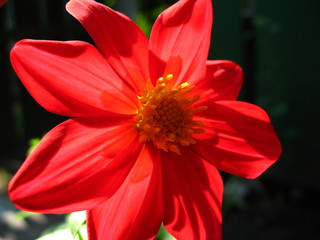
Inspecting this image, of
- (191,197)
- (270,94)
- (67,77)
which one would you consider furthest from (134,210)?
(270,94)

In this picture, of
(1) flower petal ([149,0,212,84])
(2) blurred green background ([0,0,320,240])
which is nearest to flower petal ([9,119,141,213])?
(1) flower petal ([149,0,212,84])

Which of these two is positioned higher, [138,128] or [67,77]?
[67,77]

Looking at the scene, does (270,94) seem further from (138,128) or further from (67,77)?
(67,77)

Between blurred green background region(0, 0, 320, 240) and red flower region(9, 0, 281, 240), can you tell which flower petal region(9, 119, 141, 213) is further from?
blurred green background region(0, 0, 320, 240)

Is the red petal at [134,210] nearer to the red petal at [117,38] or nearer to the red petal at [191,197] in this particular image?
the red petal at [191,197]


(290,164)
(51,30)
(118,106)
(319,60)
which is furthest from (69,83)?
(51,30)
